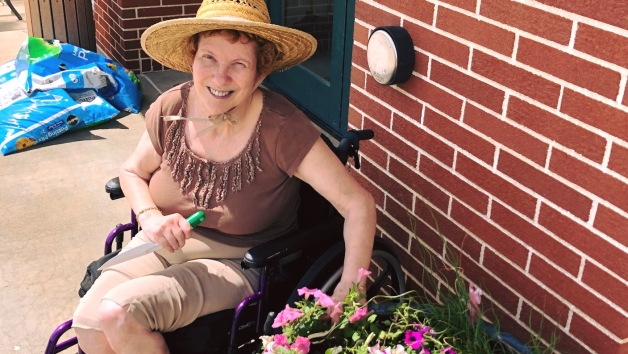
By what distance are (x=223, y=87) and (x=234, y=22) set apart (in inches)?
9.0

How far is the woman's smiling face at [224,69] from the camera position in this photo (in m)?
2.26

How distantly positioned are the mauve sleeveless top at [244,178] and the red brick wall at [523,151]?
450 mm

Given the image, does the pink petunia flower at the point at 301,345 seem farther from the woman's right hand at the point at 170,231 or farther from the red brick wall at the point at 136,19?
the red brick wall at the point at 136,19

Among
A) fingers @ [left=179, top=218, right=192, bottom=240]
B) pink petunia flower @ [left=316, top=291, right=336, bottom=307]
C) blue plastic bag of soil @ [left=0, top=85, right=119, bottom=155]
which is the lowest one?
blue plastic bag of soil @ [left=0, top=85, right=119, bottom=155]

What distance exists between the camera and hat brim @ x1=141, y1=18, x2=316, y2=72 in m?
2.18

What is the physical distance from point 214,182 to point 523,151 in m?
1.00

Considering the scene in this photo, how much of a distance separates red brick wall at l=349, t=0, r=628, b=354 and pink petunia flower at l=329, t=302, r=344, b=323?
0.55m

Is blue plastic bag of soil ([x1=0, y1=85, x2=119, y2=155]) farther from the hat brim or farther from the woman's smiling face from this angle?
the woman's smiling face

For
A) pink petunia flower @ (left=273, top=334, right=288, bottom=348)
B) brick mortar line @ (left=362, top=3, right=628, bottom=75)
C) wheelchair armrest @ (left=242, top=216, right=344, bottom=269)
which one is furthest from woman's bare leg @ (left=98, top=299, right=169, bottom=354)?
brick mortar line @ (left=362, top=3, right=628, bottom=75)

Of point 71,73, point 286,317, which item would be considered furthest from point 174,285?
point 71,73

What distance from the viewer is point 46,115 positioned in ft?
15.5

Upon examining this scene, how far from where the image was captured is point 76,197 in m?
4.10

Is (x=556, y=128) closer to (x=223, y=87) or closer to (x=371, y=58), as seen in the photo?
(x=371, y=58)

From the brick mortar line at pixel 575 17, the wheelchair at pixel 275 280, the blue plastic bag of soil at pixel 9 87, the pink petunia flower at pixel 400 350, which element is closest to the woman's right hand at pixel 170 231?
the wheelchair at pixel 275 280
